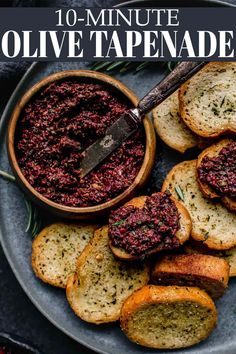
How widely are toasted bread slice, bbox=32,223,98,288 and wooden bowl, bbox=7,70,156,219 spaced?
22cm

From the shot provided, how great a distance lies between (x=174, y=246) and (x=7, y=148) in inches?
40.7

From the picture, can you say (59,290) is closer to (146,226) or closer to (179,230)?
(146,226)

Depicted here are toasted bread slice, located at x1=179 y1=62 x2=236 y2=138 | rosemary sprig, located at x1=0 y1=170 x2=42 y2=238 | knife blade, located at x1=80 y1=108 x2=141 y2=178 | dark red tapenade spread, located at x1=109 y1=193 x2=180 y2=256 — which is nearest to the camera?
dark red tapenade spread, located at x1=109 y1=193 x2=180 y2=256

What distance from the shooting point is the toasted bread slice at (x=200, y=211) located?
4355 millimetres

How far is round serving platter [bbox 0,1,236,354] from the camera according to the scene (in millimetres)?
4492

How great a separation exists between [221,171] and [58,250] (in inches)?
40.3

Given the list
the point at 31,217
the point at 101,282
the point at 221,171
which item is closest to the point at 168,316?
the point at 101,282

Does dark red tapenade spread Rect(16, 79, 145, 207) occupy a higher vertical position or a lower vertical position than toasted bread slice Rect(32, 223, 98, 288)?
higher

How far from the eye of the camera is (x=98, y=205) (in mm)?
4242

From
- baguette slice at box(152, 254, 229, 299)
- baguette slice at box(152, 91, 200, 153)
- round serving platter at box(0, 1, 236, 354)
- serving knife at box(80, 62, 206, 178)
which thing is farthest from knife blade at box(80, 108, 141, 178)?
baguette slice at box(152, 254, 229, 299)

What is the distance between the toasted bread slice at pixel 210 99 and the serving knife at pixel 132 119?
0.20m

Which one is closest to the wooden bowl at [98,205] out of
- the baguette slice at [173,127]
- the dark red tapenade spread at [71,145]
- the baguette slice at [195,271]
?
the dark red tapenade spread at [71,145]

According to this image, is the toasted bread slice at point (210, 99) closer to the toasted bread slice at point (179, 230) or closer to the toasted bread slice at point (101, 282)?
the toasted bread slice at point (179, 230)

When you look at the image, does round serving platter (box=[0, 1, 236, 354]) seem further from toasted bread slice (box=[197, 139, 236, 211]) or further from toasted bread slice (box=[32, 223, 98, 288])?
toasted bread slice (box=[197, 139, 236, 211])
